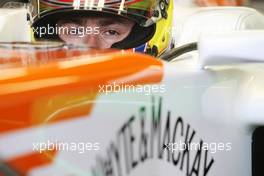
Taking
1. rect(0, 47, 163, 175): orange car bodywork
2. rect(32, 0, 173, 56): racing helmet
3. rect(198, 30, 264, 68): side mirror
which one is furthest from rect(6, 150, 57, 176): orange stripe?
rect(32, 0, 173, 56): racing helmet

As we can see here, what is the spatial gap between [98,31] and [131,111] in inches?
25.2

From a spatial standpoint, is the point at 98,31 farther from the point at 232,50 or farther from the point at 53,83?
the point at 53,83

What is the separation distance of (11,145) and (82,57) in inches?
6.5

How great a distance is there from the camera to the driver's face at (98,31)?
1222 millimetres

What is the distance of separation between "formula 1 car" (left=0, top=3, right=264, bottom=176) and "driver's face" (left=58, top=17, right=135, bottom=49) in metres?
0.45

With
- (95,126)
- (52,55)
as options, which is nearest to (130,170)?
(95,126)

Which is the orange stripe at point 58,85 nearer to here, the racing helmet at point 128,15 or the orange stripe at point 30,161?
the orange stripe at point 30,161

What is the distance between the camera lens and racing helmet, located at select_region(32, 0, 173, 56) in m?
1.18

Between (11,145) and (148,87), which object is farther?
(148,87)

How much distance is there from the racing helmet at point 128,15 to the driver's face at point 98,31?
1 centimetres

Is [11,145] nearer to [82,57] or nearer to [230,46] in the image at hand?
[82,57]

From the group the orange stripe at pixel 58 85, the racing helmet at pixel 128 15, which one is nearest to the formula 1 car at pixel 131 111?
the orange stripe at pixel 58 85

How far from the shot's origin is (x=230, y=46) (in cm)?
74

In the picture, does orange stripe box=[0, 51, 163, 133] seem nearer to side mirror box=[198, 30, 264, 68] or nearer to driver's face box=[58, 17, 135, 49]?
side mirror box=[198, 30, 264, 68]
